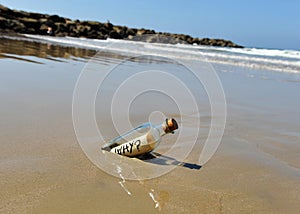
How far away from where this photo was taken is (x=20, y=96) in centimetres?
301

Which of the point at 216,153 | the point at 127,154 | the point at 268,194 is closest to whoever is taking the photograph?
the point at 268,194

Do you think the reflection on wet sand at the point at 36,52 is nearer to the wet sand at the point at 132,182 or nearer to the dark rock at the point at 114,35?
the wet sand at the point at 132,182

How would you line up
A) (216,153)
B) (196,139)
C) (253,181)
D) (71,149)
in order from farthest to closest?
(196,139) → (216,153) → (71,149) → (253,181)

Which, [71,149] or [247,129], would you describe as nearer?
[71,149]

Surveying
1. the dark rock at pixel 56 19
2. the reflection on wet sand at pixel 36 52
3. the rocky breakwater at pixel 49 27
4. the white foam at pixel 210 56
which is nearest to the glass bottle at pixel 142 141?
the white foam at pixel 210 56

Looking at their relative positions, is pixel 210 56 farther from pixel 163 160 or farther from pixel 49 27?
pixel 49 27

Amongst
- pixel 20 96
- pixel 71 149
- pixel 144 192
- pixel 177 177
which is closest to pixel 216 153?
pixel 177 177

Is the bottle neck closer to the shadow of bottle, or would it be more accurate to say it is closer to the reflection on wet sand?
the shadow of bottle

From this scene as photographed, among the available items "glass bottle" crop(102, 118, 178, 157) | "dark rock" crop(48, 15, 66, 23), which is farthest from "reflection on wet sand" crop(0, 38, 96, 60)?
"dark rock" crop(48, 15, 66, 23)

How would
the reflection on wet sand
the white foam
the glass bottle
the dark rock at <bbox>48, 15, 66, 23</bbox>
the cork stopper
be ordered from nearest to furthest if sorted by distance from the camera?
the cork stopper
the glass bottle
the reflection on wet sand
the white foam
the dark rock at <bbox>48, 15, 66, 23</bbox>

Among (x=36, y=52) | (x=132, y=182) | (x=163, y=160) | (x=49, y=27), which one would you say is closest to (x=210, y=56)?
(x=36, y=52)

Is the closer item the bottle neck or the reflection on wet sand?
the bottle neck

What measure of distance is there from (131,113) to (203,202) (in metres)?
1.63

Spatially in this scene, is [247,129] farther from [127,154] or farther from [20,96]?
[20,96]
